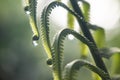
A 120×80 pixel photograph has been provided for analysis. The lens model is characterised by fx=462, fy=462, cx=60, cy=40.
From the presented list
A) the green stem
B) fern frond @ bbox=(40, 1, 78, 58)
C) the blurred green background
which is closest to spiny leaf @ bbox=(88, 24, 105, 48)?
the green stem

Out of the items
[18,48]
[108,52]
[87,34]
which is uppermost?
[87,34]

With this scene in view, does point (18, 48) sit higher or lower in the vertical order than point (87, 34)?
lower

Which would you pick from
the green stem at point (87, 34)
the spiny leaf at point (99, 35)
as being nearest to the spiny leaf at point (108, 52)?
the spiny leaf at point (99, 35)

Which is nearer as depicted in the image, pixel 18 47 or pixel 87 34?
pixel 87 34

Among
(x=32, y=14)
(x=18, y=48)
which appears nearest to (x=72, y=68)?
(x=32, y=14)

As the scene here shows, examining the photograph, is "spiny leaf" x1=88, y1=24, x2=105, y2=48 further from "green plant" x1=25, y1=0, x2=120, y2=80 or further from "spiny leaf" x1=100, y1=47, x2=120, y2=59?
"green plant" x1=25, y1=0, x2=120, y2=80

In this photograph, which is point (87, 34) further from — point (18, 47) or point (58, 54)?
point (18, 47)

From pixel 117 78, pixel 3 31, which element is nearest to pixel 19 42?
pixel 3 31

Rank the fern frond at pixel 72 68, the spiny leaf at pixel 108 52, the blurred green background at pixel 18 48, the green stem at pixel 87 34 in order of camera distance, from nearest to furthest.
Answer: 1. the fern frond at pixel 72 68
2. the green stem at pixel 87 34
3. the spiny leaf at pixel 108 52
4. the blurred green background at pixel 18 48

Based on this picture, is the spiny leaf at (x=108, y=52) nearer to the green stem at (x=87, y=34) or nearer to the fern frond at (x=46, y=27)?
A: the green stem at (x=87, y=34)

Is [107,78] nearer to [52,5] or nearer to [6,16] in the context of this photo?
[52,5]
